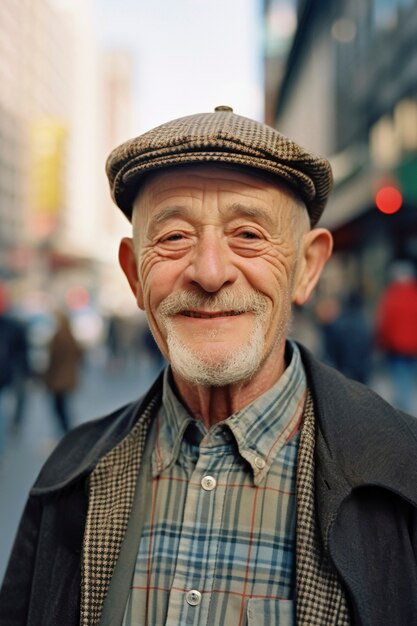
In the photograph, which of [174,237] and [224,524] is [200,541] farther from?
[174,237]

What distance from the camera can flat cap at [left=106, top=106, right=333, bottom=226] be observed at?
1.53 m

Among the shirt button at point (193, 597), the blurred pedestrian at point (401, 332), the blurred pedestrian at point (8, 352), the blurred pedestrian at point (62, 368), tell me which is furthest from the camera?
the blurred pedestrian at point (401, 332)

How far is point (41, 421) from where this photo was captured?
960 centimetres

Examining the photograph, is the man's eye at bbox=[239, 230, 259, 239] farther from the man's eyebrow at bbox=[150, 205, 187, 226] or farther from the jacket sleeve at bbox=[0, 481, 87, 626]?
the jacket sleeve at bbox=[0, 481, 87, 626]

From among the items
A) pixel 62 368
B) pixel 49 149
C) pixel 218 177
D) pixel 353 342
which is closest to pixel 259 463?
pixel 218 177

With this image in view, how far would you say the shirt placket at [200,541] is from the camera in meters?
1.50

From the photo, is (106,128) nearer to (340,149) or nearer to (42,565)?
(340,149)

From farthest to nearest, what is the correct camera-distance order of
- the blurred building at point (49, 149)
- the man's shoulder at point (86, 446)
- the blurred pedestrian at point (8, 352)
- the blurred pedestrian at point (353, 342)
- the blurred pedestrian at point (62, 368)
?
the blurred building at point (49, 149) → the blurred pedestrian at point (353, 342) → the blurred pedestrian at point (62, 368) → the blurred pedestrian at point (8, 352) → the man's shoulder at point (86, 446)

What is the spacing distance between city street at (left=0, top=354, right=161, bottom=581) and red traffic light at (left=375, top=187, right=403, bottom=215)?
214 inches

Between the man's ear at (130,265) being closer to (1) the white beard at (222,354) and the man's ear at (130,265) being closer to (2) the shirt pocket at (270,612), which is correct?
(1) the white beard at (222,354)

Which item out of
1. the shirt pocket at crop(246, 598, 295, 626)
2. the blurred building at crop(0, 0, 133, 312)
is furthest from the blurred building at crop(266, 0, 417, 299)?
the shirt pocket at crop(246, 598, 295, 626)

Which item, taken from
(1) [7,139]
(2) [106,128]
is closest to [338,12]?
(1) [7,139]

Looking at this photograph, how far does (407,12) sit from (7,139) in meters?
61.7

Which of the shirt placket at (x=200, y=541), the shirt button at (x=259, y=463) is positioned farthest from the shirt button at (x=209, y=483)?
the shirt button at (x=259, y=463)
